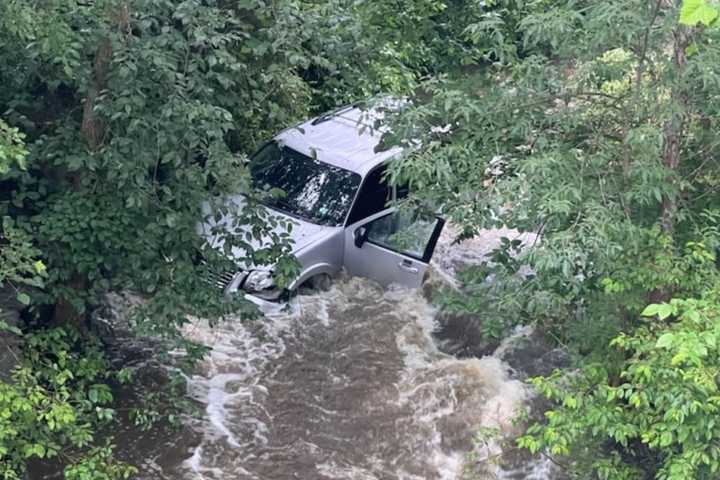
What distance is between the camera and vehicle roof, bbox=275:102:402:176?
10.3 m

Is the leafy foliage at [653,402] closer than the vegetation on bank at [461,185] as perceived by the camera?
Yes

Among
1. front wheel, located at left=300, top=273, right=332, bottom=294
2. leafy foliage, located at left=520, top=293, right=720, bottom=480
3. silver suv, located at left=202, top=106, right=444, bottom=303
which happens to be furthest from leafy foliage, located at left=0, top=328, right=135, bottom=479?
front wheel, located at left=300, top=273, right=332, bottom=294

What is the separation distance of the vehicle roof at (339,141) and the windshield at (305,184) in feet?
0.32

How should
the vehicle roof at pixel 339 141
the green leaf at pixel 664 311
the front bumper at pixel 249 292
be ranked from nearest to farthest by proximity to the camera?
the green leaf at pixel 664 311
the front bumper at pixel 249 292
the vehicle roof at pixel 339 141

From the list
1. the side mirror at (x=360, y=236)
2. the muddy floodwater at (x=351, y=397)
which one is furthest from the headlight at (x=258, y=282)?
the side mirror at (x=360, y=236)

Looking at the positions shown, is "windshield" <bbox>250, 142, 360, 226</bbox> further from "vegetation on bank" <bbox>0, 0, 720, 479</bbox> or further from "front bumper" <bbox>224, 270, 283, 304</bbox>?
"vegetation on bank" <bbox>0, 0, 720, 479</bbox>

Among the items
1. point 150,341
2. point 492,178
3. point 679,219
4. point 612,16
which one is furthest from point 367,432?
point 612,16

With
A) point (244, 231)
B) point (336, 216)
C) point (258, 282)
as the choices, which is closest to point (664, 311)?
point (244, 231)

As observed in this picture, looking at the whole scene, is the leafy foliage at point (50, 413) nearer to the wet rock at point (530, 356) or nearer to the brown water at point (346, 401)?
the brown water at point (346, 401)

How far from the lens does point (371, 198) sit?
10.2m

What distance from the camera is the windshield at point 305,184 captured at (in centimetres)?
1005

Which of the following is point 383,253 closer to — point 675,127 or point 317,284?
point 317,284

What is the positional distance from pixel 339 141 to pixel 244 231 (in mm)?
3124

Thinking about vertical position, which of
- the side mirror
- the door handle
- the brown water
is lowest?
the brown water
